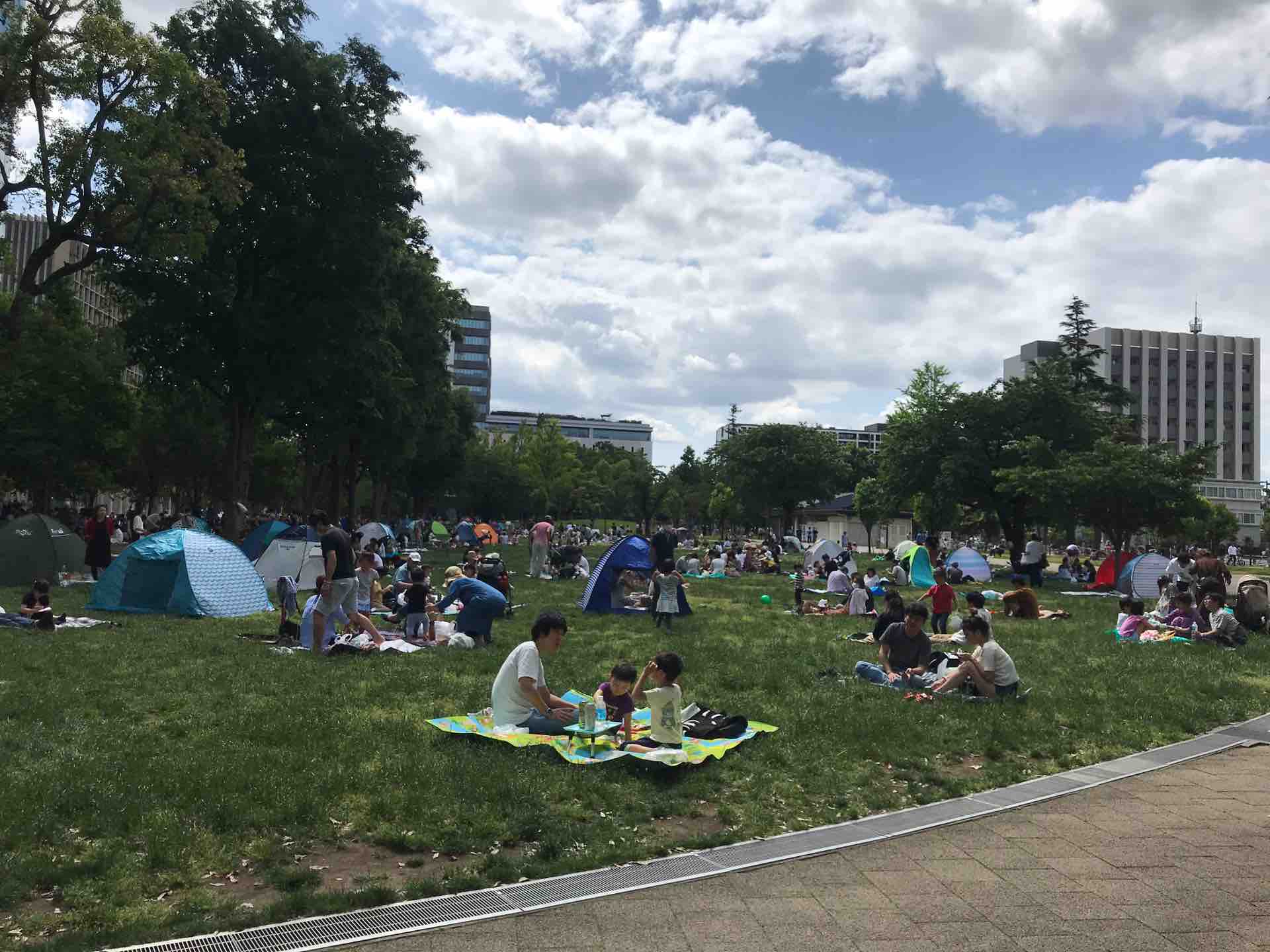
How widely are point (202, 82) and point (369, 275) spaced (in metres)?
6.59

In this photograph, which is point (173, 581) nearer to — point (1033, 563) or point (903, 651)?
point (903, 651)

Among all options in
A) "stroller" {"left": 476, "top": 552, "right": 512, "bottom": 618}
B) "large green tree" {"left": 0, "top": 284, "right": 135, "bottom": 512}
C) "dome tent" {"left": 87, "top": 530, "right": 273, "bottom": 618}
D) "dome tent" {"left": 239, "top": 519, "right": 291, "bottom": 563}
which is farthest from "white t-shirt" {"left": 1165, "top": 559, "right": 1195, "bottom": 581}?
"large green tree" {"left": 0, "top": 284, "right": 135, "bottom": 512}

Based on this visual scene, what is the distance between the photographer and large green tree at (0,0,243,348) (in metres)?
19.2

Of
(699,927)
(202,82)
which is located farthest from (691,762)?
(202,82)

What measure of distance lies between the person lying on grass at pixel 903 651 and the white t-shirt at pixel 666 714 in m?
4.05

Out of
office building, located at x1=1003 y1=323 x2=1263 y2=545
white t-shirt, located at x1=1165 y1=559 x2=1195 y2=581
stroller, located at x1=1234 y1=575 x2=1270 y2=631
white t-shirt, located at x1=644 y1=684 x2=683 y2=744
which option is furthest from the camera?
office building, located at x1=1003 y1=323 x2=1263 y2=545

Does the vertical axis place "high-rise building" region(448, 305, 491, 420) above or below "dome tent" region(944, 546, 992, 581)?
above

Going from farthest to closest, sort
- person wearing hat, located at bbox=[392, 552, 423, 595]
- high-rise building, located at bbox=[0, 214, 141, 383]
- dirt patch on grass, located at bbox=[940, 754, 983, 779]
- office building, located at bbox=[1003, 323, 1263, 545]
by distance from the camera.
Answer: office building, located at bbox=[1003, 323, 1263, 545] < high-rise building, located at bbox=[0, 214, 141, 383] < person wearing hat, located at bbox=[392, 552, 423, 595] < dirt patch on grass, located at bbox=[940, 754, 983, 779]

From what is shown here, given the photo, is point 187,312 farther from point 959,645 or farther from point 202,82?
point 959,645

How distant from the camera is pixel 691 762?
23.7 feet

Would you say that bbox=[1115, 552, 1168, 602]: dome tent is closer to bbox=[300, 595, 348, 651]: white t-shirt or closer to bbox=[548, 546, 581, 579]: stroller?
bbox=[548, 546, 581, 579]: stroller

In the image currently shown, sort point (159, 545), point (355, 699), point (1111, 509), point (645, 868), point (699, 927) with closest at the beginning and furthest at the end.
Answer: point (699, 927) → point (645, 868) → point (355, 699) → point (159, 545) → point (1111, 509)

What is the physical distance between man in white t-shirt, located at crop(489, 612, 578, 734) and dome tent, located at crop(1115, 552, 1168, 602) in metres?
22.0

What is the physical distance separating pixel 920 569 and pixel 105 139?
2276cm
